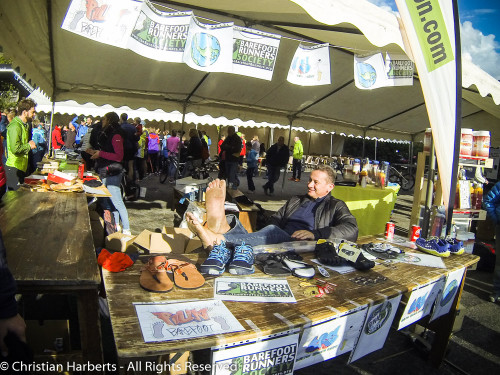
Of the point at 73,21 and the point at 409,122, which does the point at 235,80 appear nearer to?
the point at 73,21

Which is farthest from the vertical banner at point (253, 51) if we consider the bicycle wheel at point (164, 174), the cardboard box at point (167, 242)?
the bicycle wheel at point (164, 174)

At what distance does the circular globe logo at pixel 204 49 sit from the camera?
3596 millimetres

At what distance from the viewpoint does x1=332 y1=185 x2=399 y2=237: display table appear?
19.0 ft

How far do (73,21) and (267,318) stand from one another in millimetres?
2763

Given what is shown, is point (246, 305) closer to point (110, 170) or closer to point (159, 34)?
point (159, 34)

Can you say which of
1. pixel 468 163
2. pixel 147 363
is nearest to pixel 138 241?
pixel 147 363

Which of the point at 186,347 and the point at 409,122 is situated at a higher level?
the point at 409,122

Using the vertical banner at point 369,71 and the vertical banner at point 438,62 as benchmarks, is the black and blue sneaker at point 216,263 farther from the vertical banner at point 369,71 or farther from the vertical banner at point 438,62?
the vertical banner at point 369,71

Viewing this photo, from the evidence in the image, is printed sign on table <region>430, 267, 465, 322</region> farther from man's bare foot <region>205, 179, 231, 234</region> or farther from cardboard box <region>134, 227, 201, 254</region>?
cardboard box <region>134, 227, 201, 254</region>

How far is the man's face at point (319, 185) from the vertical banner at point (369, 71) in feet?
5.85

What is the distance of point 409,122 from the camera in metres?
9.88

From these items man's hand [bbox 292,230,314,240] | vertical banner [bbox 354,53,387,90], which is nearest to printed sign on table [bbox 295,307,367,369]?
man's hand [bbox 292,230,314,240]

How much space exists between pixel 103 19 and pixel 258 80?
4311 millimetres

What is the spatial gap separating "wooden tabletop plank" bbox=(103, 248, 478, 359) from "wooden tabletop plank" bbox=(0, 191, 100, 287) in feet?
0.60
